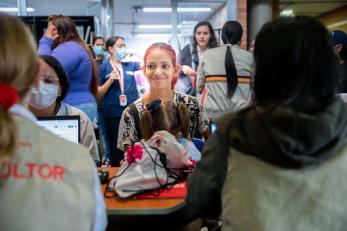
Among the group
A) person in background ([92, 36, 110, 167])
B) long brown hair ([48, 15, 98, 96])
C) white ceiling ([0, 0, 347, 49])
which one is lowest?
person in background ([92, 36, 110, 167])

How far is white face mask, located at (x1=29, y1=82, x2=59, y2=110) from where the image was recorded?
6.49 ft

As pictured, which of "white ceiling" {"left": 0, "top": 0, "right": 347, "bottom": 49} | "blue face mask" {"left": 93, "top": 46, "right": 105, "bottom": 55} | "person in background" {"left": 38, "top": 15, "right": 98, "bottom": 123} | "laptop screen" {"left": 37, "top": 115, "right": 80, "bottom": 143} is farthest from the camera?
"white ceiling" {"left": 0, "top": 0, "right": 347, "bottom": 49}

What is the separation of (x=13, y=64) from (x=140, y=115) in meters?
1.25

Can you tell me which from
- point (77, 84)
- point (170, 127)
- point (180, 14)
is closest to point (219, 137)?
point (170, 127)

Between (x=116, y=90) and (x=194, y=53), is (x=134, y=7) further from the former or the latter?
(x=116, y=90)

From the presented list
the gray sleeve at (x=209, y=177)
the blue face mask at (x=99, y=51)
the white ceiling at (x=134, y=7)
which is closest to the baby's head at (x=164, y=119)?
the gray sleeve at (x=209, y=177)

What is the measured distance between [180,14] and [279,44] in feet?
16.2

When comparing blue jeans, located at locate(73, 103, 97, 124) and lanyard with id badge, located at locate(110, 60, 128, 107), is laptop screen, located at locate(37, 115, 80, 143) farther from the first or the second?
lanyard with id badge, located at locate(110, 60, 128, 107)

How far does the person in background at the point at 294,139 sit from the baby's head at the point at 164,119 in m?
0.82

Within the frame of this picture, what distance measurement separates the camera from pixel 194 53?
387 centimetres

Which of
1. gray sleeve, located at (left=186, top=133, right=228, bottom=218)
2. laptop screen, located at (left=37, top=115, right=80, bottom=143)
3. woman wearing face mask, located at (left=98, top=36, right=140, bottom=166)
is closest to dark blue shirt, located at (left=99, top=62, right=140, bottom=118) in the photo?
woman wearing face mask, located at (left=98, top=36, right=140, bottom=166)

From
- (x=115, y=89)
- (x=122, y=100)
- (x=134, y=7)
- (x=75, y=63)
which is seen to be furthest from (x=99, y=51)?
(x=134, y=7)

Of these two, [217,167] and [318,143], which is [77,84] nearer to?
[217,167]

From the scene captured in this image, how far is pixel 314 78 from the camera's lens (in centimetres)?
106
